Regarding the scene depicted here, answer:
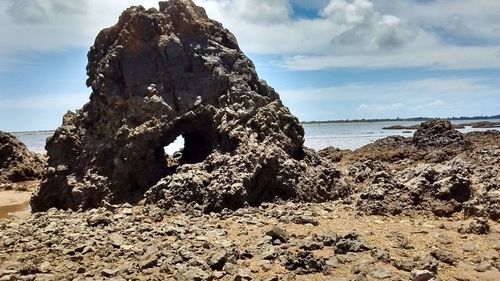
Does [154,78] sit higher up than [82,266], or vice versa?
[154,78]

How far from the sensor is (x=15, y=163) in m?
35.9

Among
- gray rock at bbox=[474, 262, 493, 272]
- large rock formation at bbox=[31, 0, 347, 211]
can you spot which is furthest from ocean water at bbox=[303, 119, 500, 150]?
gray rock at bbox=[474, 262, 493, 272]

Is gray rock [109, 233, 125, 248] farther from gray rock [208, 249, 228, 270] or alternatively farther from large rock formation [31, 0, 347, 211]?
large rock formation [31, 0, 347, 211]

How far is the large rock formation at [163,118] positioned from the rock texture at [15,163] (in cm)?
1752

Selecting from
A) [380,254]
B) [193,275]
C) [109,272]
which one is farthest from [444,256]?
[109,272]

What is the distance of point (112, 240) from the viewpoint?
1177 cm

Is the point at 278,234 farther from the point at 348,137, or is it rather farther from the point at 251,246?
the point at 348,137

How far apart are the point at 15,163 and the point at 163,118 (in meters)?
23.1

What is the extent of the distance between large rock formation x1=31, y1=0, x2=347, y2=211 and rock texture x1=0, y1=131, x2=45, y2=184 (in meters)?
17.5

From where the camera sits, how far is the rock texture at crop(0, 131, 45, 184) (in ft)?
114

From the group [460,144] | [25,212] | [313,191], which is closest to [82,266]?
[313,191]

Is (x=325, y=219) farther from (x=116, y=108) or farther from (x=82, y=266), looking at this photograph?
(x=116, y=108)

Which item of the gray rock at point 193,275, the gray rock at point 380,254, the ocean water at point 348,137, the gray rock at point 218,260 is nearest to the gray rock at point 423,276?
the gray rock at point 380,254

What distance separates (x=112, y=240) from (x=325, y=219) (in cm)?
574
